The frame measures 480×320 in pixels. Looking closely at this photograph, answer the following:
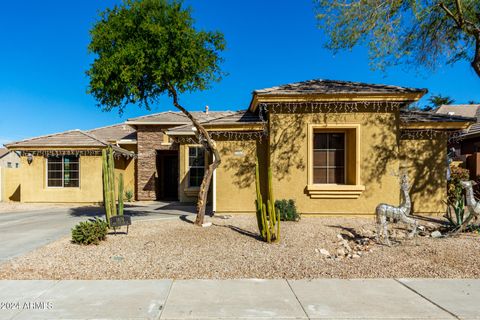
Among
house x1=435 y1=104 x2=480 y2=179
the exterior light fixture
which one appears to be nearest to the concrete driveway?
A: the exterior light fixture

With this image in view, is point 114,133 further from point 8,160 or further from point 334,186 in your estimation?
point 8,160

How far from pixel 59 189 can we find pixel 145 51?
37.2 feet

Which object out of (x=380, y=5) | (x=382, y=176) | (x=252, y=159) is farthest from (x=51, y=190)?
(x=380, y=5)

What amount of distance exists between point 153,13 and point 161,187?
11.6 metres

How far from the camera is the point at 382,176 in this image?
10.7 m

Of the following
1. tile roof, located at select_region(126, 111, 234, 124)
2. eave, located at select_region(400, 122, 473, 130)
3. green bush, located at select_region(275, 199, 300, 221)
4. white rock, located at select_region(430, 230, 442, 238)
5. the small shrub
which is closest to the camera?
white rock, located at select_region(430, 230, 442, 238)

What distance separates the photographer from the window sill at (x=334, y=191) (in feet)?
34.9

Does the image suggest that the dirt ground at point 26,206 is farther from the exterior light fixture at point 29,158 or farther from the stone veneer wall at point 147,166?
the stone veneer wall at point 147,166

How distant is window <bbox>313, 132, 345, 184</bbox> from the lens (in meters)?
11.2

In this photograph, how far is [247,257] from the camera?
21.3 ft

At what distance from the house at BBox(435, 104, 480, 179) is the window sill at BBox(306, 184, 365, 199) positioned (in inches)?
189

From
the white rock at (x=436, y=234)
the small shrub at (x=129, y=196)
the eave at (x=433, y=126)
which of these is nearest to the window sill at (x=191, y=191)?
the small shrub at (x=129, y=196)

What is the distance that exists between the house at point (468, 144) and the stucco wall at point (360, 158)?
132 inches

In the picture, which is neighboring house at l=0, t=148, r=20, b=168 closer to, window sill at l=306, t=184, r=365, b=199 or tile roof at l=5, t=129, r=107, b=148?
tile roof at l=5, t=129, r=107, b=148
